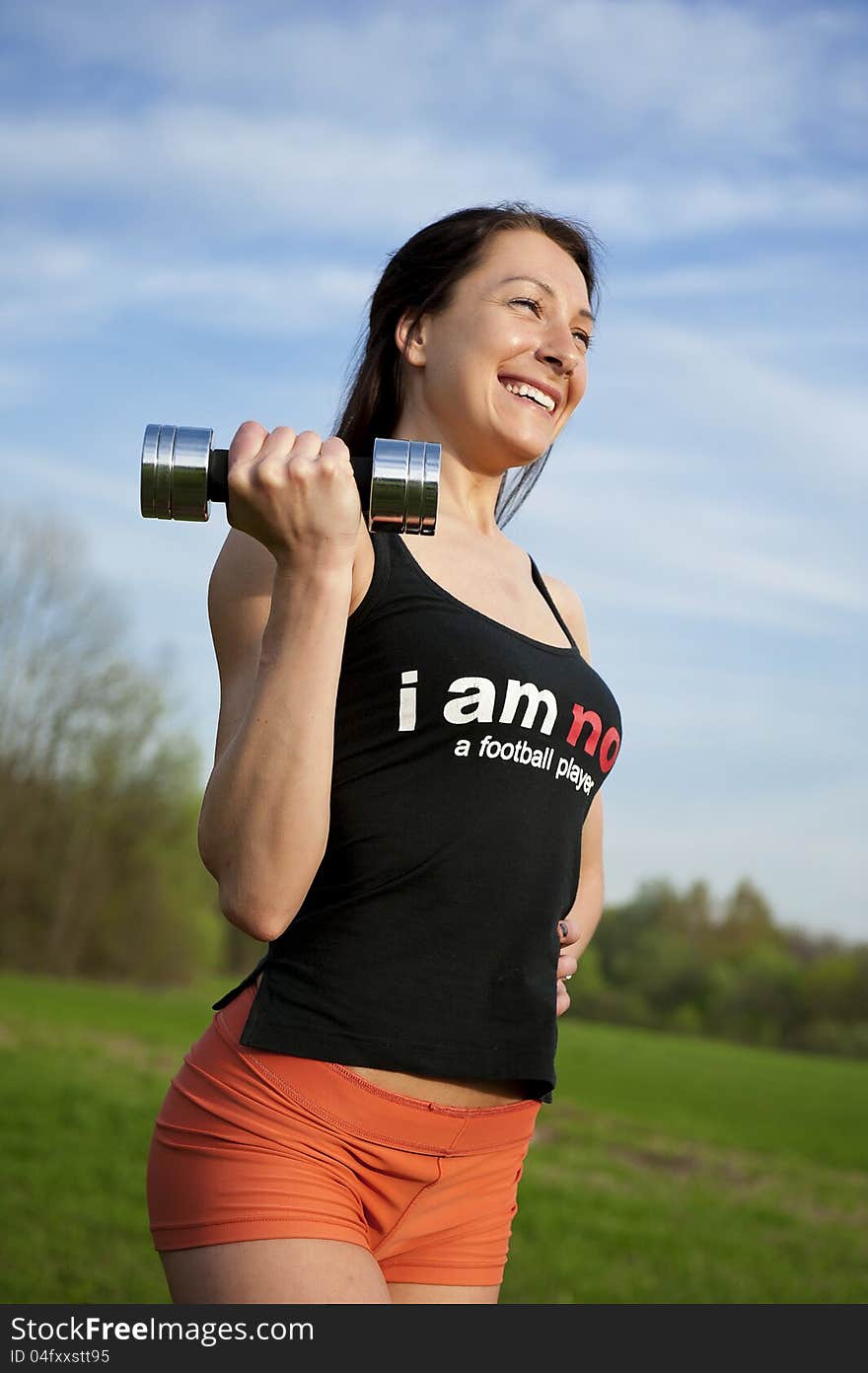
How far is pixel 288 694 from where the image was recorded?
5.34ft

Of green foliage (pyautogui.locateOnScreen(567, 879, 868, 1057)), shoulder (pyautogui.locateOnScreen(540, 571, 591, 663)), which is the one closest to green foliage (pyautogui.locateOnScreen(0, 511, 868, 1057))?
green foliage (pyautogui.locateOnScreen(567, 879, 868, 1057))

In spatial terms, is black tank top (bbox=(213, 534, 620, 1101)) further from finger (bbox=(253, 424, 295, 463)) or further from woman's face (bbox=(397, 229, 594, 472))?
woman's face (bbox=(397, 229, 594, 472))

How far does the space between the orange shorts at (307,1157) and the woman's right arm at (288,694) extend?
0.25 metres

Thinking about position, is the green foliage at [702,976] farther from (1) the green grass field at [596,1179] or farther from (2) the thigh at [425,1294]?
(2) the thigh at [425,1294]

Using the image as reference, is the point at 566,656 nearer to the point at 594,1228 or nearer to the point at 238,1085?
the point at 238,1085

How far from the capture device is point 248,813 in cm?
165

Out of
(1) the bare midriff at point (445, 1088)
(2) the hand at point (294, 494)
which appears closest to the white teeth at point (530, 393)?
(2) the hand at point (294, 494)

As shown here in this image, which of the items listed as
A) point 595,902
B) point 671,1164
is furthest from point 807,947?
point 595,902

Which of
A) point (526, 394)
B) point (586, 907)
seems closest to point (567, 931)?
point (586, 907)

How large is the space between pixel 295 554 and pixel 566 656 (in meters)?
0.63

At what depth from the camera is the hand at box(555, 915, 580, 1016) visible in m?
2.16

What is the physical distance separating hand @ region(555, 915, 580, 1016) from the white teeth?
36.2 inches

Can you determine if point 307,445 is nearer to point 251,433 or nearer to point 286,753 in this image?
point 251,433
